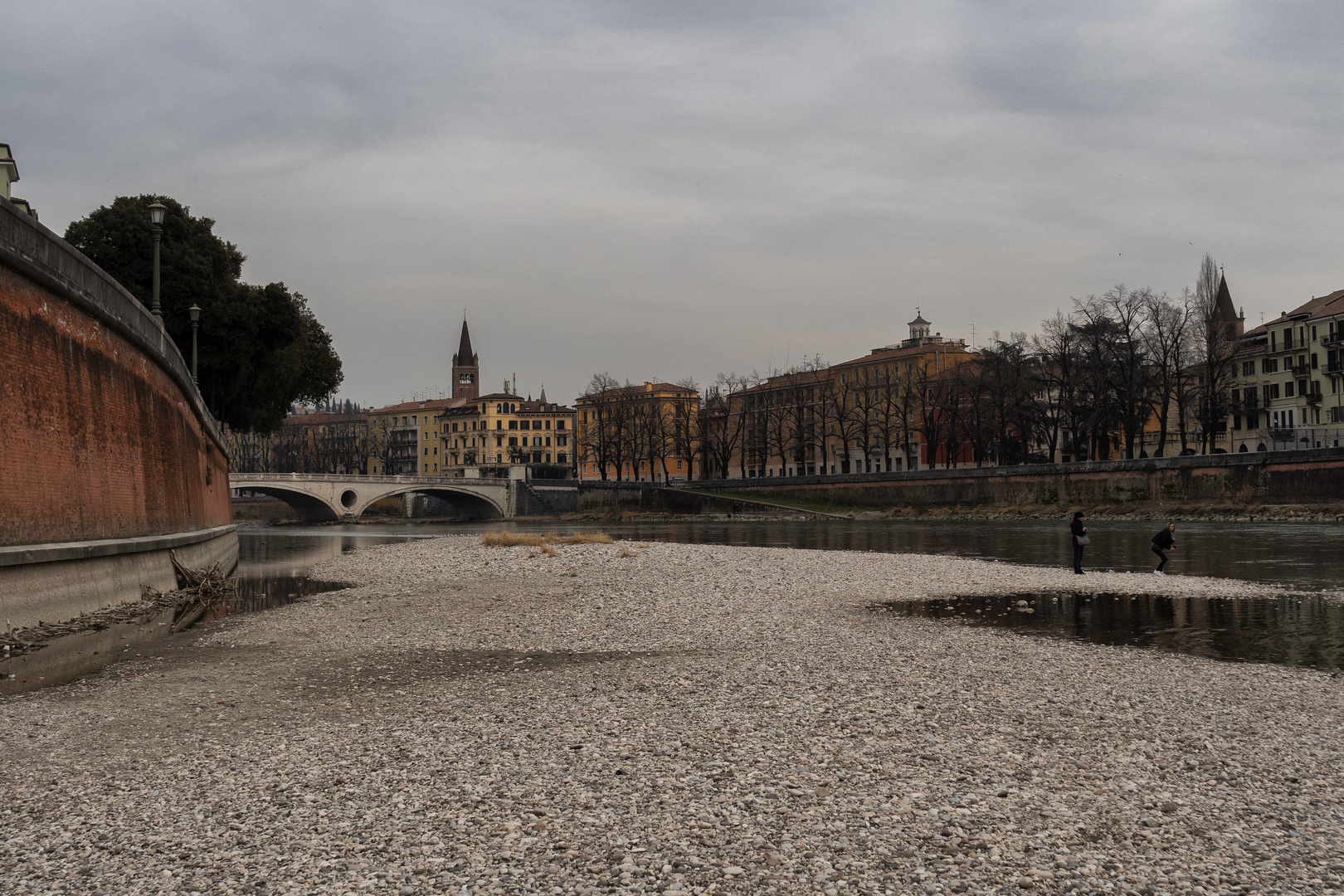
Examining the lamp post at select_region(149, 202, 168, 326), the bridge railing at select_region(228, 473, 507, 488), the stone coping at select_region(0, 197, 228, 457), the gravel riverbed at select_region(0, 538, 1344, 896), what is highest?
the lamp post at select_region(149, 202, 168, 326)

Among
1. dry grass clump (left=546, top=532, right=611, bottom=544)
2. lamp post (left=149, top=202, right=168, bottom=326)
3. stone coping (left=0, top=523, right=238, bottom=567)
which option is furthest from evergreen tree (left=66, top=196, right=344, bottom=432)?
stone coping (left=0, top=523, right=238, bottom=567)

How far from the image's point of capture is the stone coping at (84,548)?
14961 mm

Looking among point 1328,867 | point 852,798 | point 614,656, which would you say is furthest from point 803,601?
point 1328,867

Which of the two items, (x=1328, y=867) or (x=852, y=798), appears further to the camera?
(x=852, y=798)

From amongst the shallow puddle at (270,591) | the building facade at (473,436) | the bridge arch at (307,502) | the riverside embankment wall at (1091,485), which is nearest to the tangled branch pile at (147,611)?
the shallow puddle at (270,591)

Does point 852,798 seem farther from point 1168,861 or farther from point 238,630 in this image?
point 238,630

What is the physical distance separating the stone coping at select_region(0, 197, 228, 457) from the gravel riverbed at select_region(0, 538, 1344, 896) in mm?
6361

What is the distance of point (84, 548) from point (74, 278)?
16.0ft

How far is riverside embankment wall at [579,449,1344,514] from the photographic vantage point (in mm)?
56969

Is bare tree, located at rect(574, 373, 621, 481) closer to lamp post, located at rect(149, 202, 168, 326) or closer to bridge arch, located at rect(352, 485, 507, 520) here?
bridge arch, located at rect(352, 485, 507, 520)

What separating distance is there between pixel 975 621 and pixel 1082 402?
2490 inches

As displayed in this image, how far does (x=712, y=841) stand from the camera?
6934 mm

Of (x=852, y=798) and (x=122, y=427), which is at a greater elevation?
(x=122, y=427)

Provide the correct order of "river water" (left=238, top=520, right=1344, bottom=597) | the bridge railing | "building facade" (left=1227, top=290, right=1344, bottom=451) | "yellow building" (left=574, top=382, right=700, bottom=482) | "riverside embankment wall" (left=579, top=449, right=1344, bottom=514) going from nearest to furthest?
"river water" (left=238, top=520, right=1344, bottom=597)
"riverside embankment wall" (left=579, top=449, right=1344, bottom=514)
"building facade" (left=1227, top=290, right=1344, bottom=451)
the bridge railing
"yellow building" (left=574, top=382, right=700, bottom=482)
